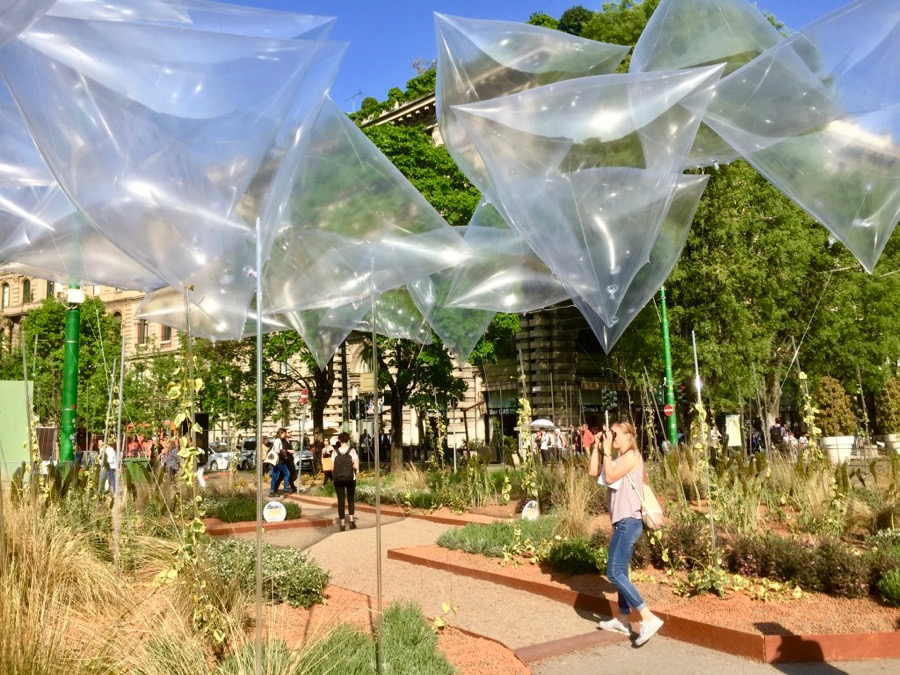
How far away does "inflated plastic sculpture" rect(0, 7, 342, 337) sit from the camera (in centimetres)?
307

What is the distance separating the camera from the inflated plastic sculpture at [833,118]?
401cm

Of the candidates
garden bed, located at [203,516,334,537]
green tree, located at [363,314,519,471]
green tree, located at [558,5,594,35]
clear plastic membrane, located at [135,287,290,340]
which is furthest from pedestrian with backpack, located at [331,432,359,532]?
green tree, located at [558,5,594,35]

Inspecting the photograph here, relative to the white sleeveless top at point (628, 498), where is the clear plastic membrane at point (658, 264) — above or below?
above

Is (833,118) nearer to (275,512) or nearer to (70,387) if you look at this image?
(70,387)

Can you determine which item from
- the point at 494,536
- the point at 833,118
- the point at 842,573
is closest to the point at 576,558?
the point at 494,536

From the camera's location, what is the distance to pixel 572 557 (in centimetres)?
816

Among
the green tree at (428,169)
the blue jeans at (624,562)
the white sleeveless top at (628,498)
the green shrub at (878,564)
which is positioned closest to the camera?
the blue jeans at (624,562)

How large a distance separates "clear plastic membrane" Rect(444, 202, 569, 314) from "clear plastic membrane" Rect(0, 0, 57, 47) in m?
4.14

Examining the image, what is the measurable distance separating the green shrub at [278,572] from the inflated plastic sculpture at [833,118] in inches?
194

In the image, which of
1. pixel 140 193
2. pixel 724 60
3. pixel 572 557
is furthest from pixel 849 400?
pixel 140 193

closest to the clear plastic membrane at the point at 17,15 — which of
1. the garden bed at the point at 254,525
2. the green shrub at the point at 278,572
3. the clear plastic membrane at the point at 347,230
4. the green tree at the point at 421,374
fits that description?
the clear plastic membrane at the point at 347,230

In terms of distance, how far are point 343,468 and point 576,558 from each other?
17.9ft

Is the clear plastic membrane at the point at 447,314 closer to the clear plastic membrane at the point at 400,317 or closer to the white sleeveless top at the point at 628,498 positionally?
the clear plastic membrane at the point at 400,317

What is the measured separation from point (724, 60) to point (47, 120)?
148 inches
